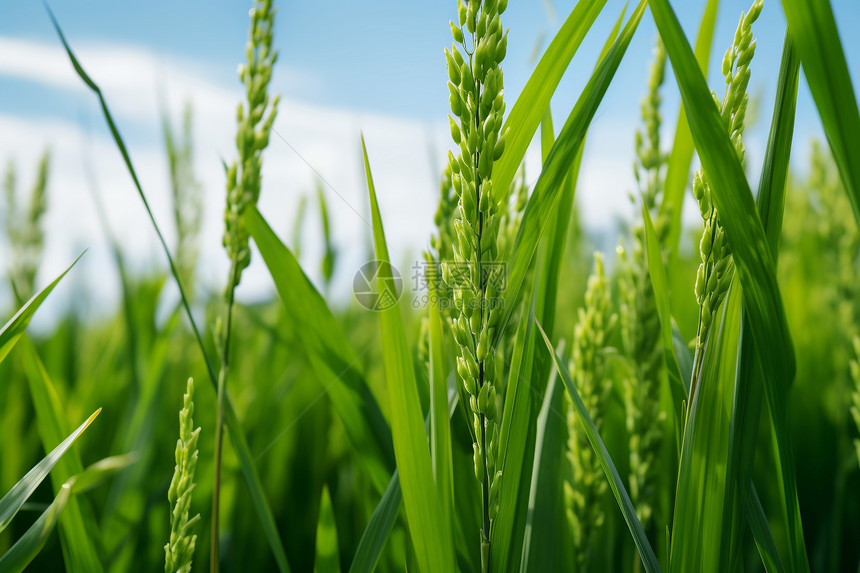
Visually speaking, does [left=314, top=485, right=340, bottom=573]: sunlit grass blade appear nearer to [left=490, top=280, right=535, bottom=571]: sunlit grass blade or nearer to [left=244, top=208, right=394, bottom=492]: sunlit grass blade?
[left=244, top=208, right=394, bottom=492]: sunlit grass blade

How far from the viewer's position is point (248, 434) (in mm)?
1847

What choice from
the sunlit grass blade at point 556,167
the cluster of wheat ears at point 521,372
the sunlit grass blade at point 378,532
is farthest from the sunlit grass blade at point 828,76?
the sunlit grass blade at point 378,532

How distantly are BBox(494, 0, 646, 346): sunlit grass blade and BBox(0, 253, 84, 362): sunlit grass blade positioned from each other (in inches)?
27.9

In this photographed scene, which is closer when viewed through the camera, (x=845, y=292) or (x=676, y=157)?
(x=676, y=157)

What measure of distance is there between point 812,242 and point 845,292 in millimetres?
2711

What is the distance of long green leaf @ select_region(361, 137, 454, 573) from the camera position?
73 cm

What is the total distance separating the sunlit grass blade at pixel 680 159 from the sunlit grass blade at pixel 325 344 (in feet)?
2.47

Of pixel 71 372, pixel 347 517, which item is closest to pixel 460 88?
pixel 347 517

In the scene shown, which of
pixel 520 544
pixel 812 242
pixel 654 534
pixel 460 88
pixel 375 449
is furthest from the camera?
pixel 812 242

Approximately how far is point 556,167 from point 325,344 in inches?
21.6

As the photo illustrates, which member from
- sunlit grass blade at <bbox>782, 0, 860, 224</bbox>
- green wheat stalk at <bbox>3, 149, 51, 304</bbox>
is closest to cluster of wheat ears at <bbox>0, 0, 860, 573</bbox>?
sunlit grass blade at <bbox>782, 0, 860, 224</bbox>

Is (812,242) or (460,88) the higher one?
(812,242)

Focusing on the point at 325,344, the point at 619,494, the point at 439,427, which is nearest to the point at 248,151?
the point at 325,344

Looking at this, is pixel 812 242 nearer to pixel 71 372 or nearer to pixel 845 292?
pixel 845 292
